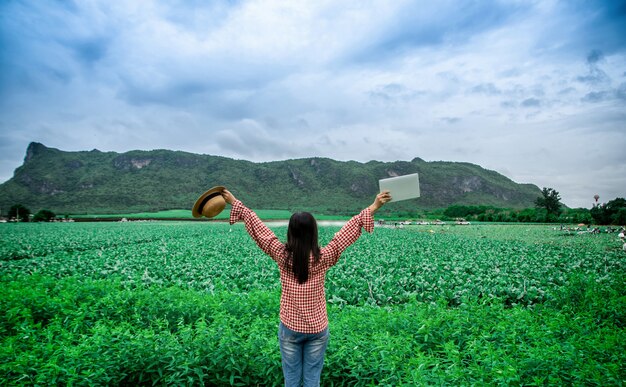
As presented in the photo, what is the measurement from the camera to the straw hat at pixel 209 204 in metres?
3.33

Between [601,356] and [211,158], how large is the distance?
157 m

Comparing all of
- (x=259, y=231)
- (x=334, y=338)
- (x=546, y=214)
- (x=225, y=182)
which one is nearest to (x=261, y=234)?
(x=259, y=231)

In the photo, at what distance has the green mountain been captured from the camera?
11212cm

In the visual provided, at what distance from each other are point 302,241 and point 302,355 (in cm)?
119

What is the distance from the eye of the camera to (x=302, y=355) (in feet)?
10.3

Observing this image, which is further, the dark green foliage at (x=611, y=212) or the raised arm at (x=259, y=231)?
the dark green foliage at (x=611, y=212)

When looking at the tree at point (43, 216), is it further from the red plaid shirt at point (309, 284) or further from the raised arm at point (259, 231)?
the red plaid shirt at point (309, 284)

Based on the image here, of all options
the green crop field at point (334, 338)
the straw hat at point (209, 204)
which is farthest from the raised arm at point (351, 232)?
the green crop field at point (334, 338)

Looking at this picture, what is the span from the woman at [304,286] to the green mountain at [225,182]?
98429 mm

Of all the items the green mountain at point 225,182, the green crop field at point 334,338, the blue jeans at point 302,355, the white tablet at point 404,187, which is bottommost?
the green crop field at point 334,338

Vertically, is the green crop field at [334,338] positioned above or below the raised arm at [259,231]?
below

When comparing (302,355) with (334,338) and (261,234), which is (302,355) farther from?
(334,338)

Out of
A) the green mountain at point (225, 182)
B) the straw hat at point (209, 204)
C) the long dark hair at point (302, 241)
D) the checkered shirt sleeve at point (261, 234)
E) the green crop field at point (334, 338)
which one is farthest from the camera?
the green mountain at point (225, 182)

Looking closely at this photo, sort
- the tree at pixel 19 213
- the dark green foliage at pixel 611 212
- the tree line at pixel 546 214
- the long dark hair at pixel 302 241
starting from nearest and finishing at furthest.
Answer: the long dark hair at pixel 302 241 → the dark green foliage at pixel 611 212 → the tree line at pixel 546 214 → the tree at pixel 19 213
